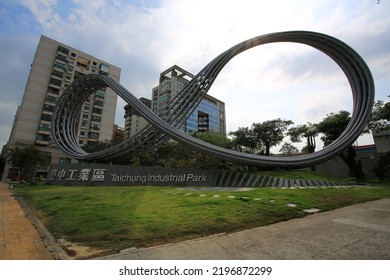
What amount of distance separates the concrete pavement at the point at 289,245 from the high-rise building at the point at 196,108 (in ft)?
233

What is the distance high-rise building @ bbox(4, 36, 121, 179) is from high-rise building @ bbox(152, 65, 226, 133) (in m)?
24.7

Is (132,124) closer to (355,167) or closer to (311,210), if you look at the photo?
(355,167)

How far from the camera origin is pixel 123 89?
91.4 ft

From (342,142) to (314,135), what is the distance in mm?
18617

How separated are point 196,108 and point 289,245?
72.1m

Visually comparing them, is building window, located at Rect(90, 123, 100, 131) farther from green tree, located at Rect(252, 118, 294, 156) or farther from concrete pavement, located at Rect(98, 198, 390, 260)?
concrete pavement, located at Rect(98, 198, 390, 260)

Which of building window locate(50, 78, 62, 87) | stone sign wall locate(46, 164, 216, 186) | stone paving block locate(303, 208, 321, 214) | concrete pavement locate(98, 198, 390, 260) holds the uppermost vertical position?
building window locate(50, 78, 62, 87)

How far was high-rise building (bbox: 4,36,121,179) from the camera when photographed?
48688 mm

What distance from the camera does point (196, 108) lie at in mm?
75375

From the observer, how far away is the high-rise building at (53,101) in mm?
48688

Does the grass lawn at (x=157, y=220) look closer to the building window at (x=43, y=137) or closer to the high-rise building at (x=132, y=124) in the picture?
the building window at (x=43, y=137)

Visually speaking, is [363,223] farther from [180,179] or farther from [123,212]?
[180,179]

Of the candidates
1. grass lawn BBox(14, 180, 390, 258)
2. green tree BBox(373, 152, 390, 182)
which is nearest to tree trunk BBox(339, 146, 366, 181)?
green tree BBox(373, 152, 390, 182)

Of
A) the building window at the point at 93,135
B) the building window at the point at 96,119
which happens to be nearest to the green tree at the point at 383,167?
the building window at the point at 93,135
